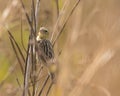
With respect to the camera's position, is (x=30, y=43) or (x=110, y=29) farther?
(x=110, y=29)

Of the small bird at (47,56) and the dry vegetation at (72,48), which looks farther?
the dry vegetation at (72,48)

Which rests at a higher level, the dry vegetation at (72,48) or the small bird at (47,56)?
the small bird at (47,56)

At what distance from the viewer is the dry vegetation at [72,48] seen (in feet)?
7.92

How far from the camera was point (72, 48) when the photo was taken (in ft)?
11.1

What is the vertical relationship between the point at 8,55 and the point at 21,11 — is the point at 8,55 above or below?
below

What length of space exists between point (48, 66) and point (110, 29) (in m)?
1.34

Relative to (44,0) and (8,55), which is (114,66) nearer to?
(44,0)

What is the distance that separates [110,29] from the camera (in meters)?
3.58

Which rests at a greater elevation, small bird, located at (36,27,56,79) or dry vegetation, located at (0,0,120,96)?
small bird, located at (36,27,56,79)

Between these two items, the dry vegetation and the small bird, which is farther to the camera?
the dry vegetation

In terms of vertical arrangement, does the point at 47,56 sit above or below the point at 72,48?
above

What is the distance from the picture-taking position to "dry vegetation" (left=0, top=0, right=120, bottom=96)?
2.41 m

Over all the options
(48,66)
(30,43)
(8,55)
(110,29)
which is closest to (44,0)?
(110,29)

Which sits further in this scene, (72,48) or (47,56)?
(72,48)
